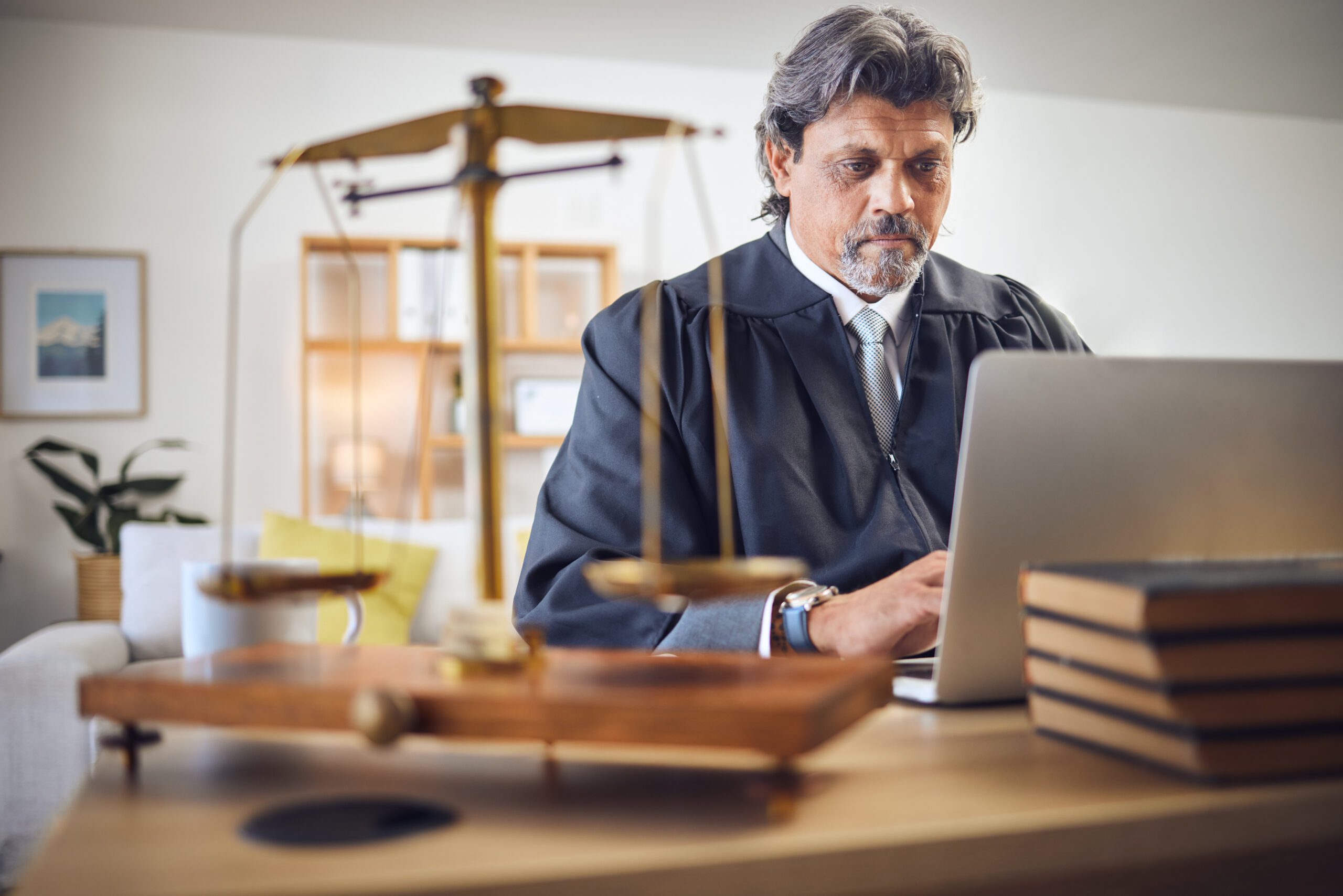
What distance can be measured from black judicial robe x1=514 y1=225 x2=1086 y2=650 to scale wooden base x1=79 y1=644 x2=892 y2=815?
1.84 feet

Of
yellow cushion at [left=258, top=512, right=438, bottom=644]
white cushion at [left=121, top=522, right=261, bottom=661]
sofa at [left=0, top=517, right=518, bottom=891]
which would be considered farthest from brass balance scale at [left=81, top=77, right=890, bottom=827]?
white cushion at [left=121, top=522, right=261, bottom=661]

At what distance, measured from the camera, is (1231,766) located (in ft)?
1.92

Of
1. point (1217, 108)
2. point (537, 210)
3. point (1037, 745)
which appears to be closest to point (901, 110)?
point (1037, 745)

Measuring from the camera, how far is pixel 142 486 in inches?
166

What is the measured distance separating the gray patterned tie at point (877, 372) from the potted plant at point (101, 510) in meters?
3.36

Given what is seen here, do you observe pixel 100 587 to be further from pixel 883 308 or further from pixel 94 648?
pixel 883 308

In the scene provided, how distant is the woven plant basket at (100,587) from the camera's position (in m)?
3.92

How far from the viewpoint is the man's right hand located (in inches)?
38.2

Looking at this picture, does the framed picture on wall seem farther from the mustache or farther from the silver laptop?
the silver laptop

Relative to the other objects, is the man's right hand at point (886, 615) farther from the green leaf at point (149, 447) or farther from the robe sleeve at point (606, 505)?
the green leaf at point (149, 447)

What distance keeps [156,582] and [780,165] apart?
2382 millimetres

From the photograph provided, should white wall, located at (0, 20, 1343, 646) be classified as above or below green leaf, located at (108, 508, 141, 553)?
above

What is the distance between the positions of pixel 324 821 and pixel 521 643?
20 cm

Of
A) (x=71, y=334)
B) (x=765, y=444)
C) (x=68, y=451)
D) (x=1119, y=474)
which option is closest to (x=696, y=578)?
(x=1119, y=474)
